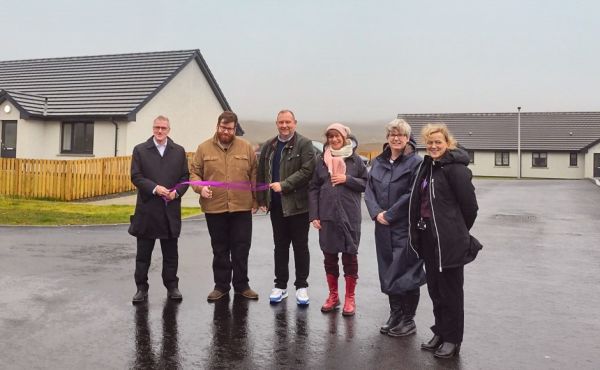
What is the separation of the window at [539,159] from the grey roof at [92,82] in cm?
3453

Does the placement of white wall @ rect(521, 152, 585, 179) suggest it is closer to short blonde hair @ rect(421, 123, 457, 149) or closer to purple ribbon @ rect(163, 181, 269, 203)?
purple ribbon @ rect(163, 181, 269, 203)

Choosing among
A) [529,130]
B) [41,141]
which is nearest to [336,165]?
[41,141]

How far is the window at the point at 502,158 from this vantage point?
175ft

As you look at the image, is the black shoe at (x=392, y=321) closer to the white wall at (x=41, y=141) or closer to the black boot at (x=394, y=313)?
the black boot at (x=394, y=313)

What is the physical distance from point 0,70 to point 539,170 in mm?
45750

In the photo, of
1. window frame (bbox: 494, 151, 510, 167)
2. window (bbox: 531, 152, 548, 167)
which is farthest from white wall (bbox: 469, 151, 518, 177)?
window (bbox: 531, 152, 548, 167)

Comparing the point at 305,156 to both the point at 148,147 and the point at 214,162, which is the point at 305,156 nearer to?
the point at 214,162

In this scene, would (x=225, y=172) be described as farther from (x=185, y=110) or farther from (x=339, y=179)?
(x=185, y=110)

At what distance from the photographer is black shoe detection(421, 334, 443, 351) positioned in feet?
15.3

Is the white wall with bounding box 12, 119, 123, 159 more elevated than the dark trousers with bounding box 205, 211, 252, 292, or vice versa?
the white wall with bounding box 12, 119, 123, 159

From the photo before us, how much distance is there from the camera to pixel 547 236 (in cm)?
1161

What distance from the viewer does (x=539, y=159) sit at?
52.7m

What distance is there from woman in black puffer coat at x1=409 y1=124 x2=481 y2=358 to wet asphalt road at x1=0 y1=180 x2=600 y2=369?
0.26m

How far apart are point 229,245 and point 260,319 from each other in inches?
44.8
